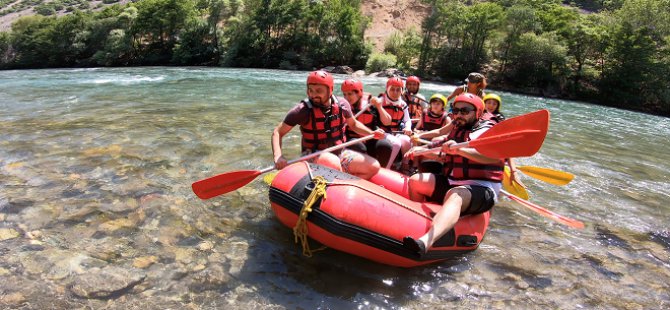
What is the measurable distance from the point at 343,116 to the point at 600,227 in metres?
2.79

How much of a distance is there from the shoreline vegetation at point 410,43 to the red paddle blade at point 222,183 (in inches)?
999

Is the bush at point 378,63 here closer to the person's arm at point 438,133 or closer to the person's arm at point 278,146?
the person's arm at point 438,133

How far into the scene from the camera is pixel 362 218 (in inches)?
105

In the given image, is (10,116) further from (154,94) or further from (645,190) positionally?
(645,190)

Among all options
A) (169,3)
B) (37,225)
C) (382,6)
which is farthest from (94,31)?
(37,225)

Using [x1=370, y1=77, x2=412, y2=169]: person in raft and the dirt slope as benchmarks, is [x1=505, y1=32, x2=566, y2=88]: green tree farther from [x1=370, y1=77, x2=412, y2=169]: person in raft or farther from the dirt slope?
[x1=370, y1=77, x2=412, y2=169]: person in raft

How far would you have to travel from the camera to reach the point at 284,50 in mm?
34625

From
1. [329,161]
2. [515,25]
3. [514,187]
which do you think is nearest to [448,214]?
[329,161]

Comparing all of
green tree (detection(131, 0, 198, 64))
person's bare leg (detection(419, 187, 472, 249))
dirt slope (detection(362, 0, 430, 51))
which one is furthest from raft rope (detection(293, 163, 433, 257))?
dirt slope (detection(362, 0, 430, 51))

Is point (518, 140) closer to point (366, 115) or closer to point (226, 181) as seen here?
point (366, 115)

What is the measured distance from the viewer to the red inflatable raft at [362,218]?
266cm

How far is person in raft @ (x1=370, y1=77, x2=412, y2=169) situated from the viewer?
4.48 metres

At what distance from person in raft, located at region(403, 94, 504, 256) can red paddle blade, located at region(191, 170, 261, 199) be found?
148 cm

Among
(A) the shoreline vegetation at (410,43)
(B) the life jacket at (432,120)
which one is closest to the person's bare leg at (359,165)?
(B) the life jacket at (432,120)
